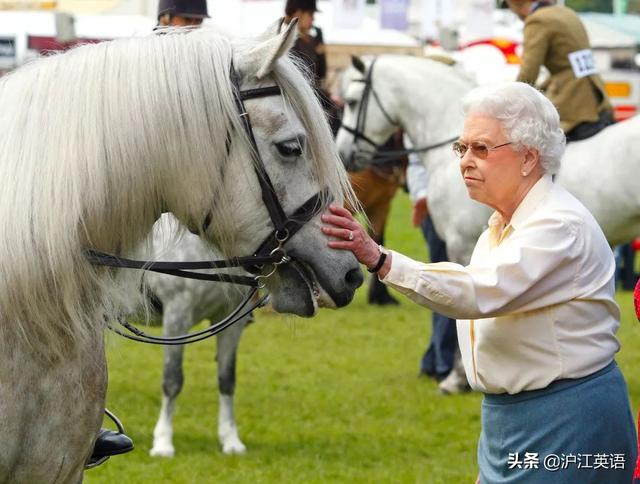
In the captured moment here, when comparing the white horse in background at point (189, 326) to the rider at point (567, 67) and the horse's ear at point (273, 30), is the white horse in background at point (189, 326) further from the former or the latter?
the rider at point (567, 67)

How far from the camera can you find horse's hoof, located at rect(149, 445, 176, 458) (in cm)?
696

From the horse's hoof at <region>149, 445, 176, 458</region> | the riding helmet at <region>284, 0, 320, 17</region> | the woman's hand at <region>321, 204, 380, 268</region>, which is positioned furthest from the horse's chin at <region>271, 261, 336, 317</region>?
the riding helmet at <region>284, 0, 320, 17</region>

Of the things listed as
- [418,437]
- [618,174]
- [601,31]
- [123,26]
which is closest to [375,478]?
[418,437]

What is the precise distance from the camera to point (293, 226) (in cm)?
328

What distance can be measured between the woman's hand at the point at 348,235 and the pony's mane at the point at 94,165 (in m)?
0.26

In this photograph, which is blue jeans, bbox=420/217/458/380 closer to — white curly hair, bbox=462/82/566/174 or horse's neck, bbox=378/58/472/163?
horse's neck, bbox=378/58/472/163

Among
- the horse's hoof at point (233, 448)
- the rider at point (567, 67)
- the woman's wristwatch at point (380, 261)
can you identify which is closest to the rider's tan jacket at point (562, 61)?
the rider at point (567, 67)

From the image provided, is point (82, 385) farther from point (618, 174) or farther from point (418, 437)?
point (618, 174)

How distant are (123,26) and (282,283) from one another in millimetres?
20378

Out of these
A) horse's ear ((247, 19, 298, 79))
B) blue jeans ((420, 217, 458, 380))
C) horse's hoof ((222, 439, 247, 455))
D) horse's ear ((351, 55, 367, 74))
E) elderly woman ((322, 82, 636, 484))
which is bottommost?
blue jeans ((420, 217, 458, 380))

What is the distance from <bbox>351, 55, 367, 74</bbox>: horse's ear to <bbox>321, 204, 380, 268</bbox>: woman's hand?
19.7 feet

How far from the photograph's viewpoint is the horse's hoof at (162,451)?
6.96 m

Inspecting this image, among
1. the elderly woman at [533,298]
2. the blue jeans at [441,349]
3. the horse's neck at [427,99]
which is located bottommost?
the blue jeans at [441,349]

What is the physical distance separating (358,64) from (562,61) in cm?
155
